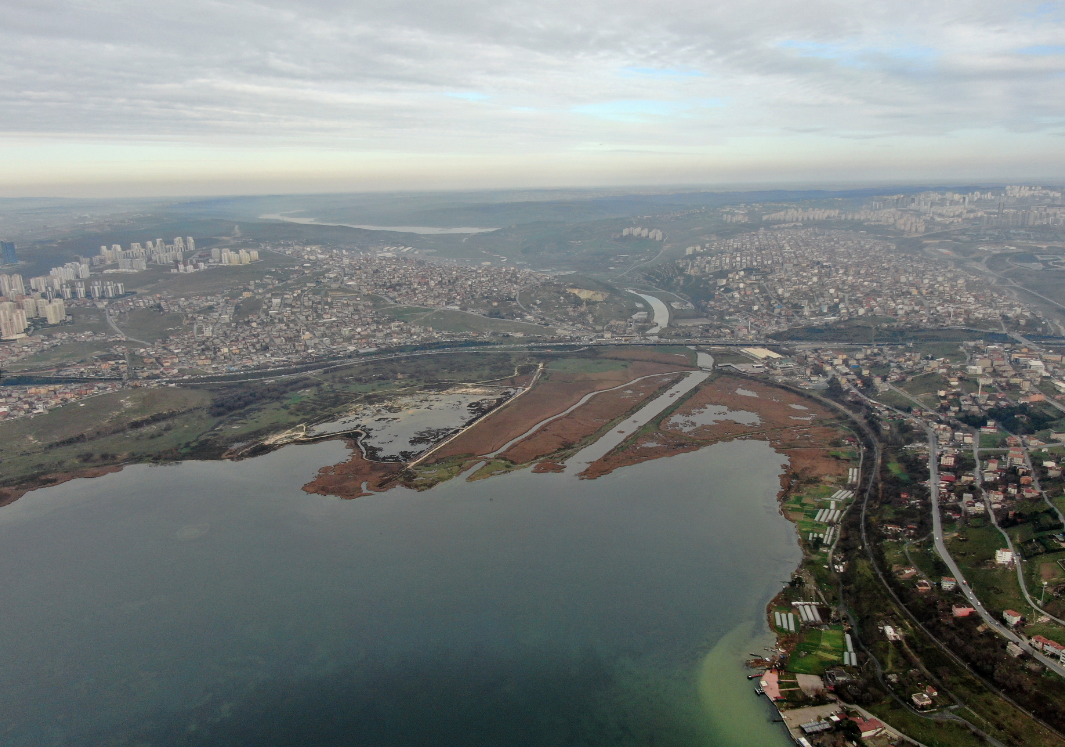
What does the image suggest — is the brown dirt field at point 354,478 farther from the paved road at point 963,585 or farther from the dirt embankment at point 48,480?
the paved road at point 963,585

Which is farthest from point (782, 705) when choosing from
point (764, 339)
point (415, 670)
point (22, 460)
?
point (764, 339)

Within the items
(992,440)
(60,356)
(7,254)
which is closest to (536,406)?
(992,440)

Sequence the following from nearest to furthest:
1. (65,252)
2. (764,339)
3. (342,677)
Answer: (342,677) → (764,339) → (65,252)

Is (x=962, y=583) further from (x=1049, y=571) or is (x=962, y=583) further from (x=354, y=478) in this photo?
(x=354, y=478)

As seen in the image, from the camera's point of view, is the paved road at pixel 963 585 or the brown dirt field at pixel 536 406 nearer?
the paved road at pixel 963 585

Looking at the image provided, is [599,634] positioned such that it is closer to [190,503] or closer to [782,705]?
[782,705]

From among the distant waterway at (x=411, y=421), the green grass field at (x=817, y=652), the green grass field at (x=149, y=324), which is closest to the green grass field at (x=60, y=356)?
the green grass field at (x=149, y=324)
